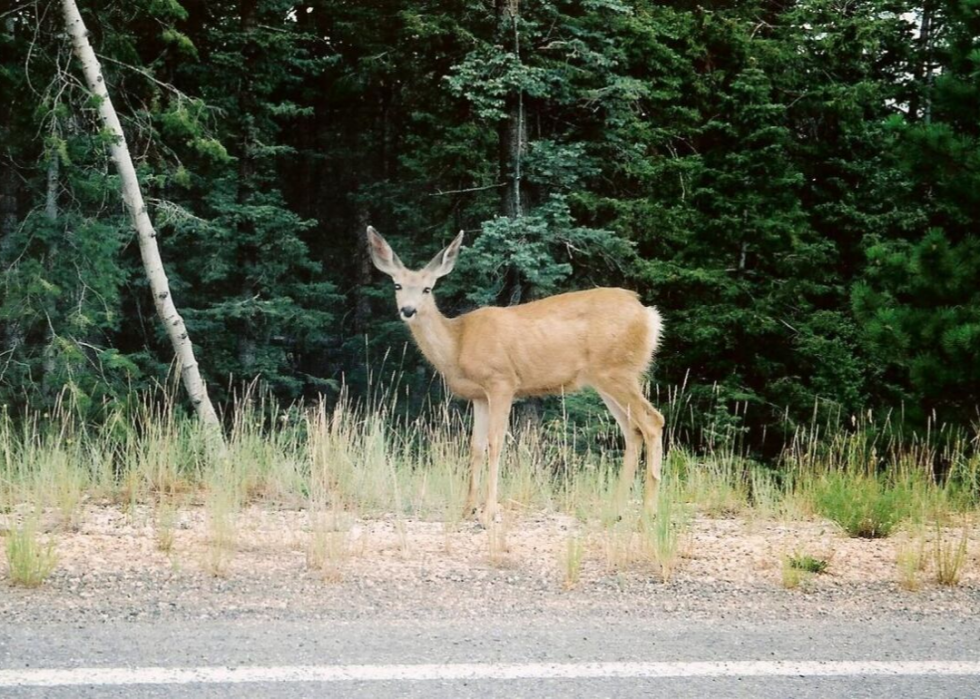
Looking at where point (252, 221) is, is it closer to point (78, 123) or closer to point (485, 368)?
point (78, 123)

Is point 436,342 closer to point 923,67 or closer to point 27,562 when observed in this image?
point 27,562

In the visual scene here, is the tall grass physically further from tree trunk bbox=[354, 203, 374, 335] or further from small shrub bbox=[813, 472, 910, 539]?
tree trunk bbox=[354, 203, 374, 335]

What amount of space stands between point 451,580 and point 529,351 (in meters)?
3.01

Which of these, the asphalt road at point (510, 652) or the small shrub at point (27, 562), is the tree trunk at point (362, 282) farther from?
the asphalt road at point (510, 652)

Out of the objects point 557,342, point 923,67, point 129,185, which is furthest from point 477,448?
point 923,67

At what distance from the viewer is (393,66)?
18406mm

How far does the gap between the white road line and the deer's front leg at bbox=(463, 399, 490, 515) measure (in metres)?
3.62

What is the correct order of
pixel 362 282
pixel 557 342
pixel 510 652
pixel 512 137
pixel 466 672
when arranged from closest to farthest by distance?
pixel 466 672 < pixel 510 652 < pixel 557 342 < pixel 512 137 < pixel 362 282

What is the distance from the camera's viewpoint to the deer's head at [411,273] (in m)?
7.71

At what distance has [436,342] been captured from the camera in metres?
7.93

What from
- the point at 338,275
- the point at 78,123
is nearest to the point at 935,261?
the point at 78,123

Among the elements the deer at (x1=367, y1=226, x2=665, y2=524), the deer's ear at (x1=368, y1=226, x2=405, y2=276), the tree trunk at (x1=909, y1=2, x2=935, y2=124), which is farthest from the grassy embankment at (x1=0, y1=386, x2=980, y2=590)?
the tree trunk at (x1=909, y1=2, x2=935, y2=124)

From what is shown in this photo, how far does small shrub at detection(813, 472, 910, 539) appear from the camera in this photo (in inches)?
268

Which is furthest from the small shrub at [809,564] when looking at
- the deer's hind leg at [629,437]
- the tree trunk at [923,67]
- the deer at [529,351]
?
the tree trunk at [923,67]
